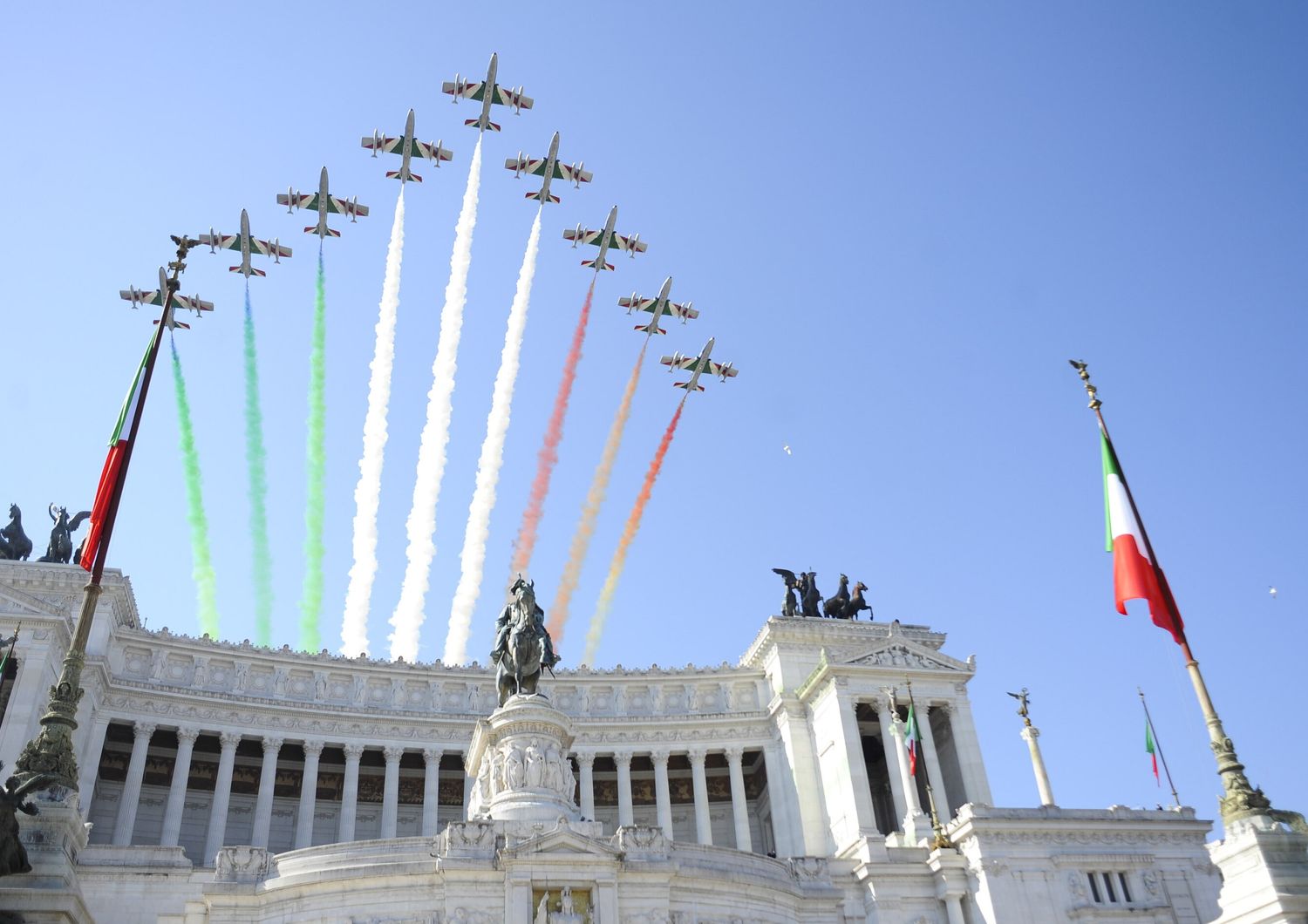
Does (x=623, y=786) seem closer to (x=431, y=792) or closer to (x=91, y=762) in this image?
(x=431, y=792)

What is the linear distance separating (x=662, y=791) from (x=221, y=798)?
2562 cm

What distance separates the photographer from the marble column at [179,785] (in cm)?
5653

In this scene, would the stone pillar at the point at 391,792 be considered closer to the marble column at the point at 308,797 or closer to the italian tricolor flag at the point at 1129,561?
the marble column at the point at 308,797

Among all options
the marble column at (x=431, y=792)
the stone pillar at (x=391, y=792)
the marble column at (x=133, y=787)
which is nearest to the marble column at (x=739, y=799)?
the marble column at (x=431, y=792)

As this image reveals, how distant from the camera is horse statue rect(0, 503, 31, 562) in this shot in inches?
2483

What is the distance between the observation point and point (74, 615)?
59.0 meters

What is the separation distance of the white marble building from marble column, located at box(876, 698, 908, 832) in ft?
0.69

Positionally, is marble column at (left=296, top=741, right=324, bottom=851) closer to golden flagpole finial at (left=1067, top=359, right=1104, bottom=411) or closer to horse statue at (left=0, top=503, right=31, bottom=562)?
horse statue at (left=0, top=503, right=31, bottom=562)

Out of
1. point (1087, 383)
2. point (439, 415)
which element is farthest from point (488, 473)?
point (1087, 383)

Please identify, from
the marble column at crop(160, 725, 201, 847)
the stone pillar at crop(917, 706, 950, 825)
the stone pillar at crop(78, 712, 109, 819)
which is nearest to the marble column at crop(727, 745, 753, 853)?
the stone pillar at crop(917, 706, 950, 825)

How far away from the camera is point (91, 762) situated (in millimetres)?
55594

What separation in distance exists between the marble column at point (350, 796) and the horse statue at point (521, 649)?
963 inches

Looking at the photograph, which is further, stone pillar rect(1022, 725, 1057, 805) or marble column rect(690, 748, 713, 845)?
marble column rect(690, 748, 713, 845)

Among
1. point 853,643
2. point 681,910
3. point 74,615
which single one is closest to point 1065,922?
point 681,910
